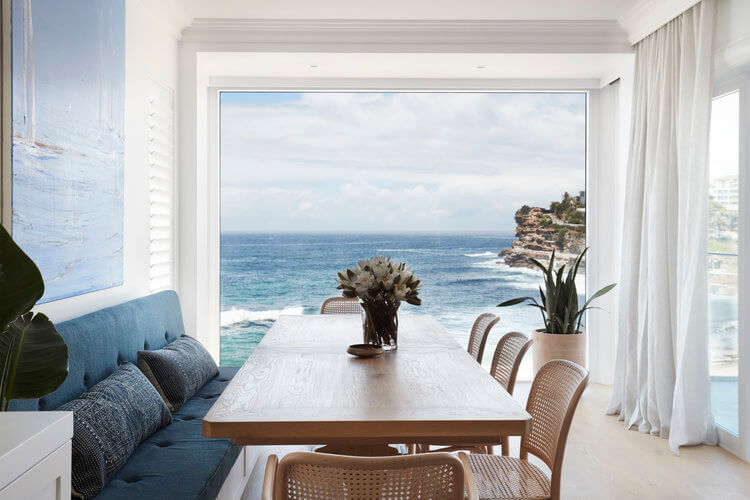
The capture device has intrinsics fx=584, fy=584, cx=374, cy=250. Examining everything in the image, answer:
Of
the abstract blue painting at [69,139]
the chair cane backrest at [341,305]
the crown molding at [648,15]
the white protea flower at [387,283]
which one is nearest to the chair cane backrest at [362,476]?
the white protea flower at [387,283]

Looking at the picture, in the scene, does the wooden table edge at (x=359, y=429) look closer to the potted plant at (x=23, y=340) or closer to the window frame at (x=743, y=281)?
the potted plant at (x=23, y=340)

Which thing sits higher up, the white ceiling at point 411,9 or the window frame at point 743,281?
the white ceiling at point 411,9

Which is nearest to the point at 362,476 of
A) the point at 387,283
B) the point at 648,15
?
the point at 387,283

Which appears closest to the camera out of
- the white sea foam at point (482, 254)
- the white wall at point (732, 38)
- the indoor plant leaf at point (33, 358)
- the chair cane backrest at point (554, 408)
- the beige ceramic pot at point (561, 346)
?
the indoor plant leaf at point (33, 358)

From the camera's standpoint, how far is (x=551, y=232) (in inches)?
230

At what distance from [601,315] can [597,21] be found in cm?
235

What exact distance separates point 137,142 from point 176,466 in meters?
1.96

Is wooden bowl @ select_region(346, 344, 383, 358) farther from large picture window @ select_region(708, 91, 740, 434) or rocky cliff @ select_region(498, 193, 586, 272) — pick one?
rocky cliff @ select_region(498, 193, 586, 272)

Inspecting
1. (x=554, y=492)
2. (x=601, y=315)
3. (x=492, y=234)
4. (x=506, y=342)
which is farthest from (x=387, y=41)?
(x=492, y=234)

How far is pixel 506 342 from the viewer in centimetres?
267

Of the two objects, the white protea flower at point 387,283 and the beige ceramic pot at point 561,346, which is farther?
the beige ceramic pot at point 561,346

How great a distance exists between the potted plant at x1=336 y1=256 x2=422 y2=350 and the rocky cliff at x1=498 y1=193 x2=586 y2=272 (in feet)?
9.46

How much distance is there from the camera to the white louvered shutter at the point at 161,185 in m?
3.60

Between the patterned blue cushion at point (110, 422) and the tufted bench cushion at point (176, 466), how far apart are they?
0.15 ft
